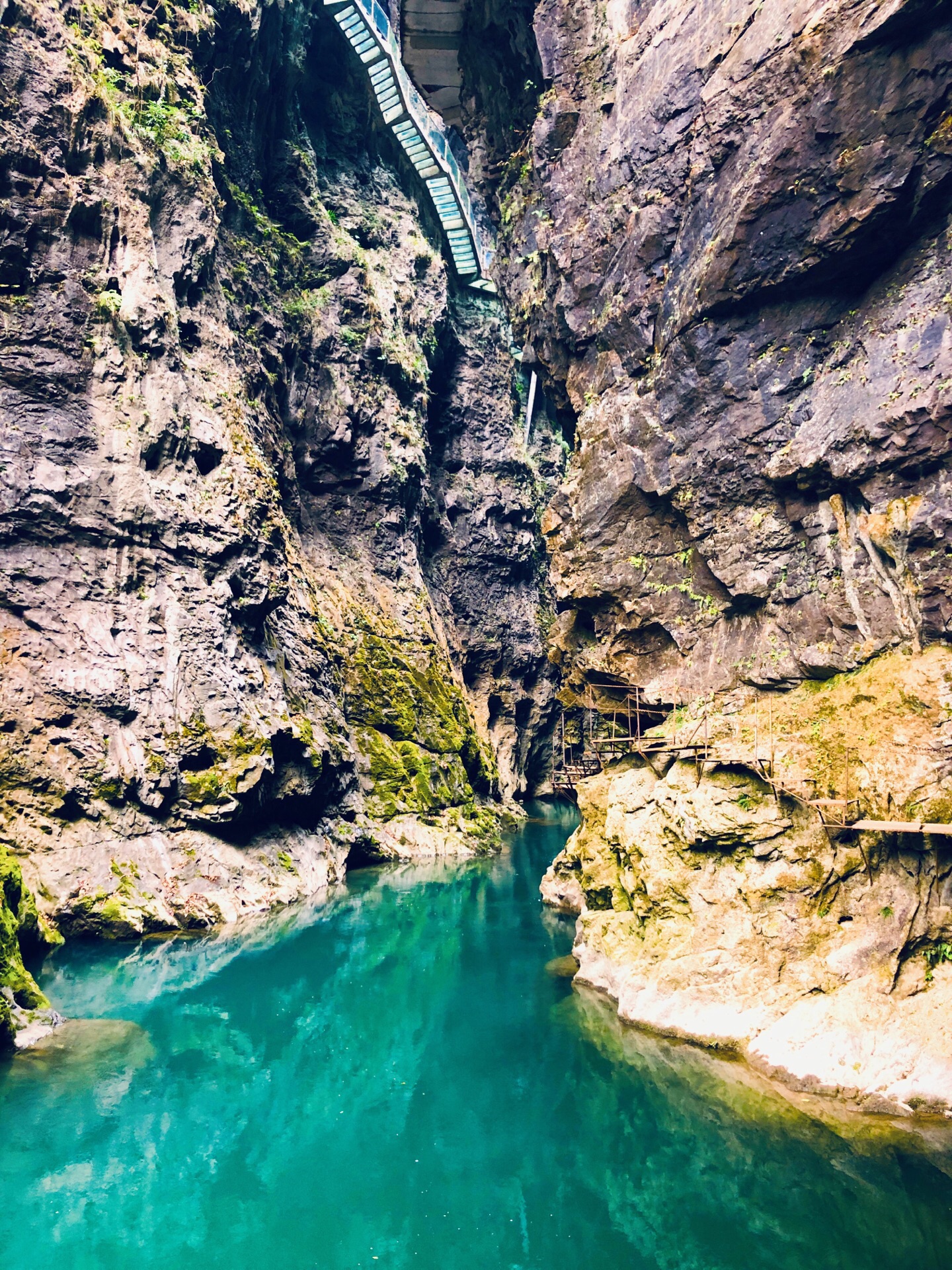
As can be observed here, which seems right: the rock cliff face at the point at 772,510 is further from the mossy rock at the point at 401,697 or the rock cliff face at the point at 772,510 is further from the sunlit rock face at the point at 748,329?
the mossy rock at the point at 401,697

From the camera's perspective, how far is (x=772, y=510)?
1509 cm

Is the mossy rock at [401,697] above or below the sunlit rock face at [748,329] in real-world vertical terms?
below

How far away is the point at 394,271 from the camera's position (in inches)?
1558

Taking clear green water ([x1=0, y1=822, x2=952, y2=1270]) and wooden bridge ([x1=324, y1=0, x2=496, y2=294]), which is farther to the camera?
wooden bridge ([x1=324, y1=0, x2=496, y2=294])

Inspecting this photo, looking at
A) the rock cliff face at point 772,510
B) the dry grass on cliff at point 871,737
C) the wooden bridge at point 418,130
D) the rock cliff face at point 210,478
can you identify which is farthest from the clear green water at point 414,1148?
the wooden bridge at point 418,130

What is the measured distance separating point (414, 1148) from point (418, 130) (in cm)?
4278

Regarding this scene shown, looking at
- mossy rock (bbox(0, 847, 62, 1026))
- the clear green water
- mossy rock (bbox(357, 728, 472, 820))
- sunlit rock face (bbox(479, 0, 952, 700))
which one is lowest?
the clear green water

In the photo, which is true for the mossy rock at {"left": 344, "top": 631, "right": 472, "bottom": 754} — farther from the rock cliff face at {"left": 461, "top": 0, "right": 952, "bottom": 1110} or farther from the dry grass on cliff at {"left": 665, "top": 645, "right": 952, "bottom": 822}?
the dry grass on cliff at {"left": 665, "top": 645, "right": 952, "bottom": 822}

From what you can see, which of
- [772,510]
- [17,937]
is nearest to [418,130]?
[772,510]

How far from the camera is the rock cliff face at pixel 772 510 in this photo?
1120 centimetres

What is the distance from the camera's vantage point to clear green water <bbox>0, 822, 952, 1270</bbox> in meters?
7.12

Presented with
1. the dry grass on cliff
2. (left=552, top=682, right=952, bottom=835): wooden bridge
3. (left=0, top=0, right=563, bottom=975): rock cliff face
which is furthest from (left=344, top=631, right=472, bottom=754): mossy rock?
the dry grass on cliff

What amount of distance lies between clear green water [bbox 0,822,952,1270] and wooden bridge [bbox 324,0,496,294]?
3837 cm

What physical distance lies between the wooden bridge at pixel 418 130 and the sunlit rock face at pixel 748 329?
17.9 meters
